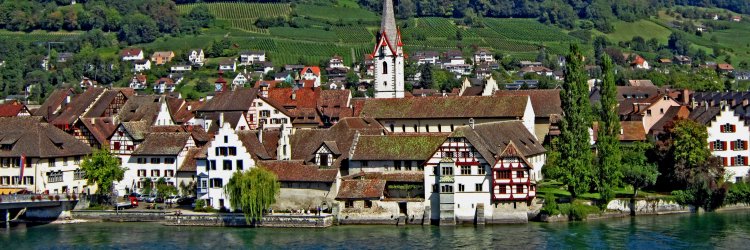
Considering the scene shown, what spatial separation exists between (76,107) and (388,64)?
25.1 m

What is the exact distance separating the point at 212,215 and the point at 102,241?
7072 mm

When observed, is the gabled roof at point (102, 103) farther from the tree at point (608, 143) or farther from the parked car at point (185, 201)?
the tree at point (608, 143)

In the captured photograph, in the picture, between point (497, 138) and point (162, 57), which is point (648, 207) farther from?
point (162, 57)

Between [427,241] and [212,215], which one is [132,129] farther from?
[427,241]

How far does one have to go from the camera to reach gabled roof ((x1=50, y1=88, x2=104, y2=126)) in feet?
297

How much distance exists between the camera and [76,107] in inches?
3688

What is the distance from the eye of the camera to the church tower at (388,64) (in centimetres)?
9569

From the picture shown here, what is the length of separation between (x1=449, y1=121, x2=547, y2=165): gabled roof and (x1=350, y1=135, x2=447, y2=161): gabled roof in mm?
2611

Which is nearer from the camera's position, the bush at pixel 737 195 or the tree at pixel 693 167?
the tree at pixel 693 167

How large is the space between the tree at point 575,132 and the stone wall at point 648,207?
79.1 inches

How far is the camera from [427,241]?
195 feet

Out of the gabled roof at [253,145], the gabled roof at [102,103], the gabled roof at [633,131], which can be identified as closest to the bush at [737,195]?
the gabled roof at [633,131]

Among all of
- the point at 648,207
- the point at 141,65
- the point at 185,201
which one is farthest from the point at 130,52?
the point at 648,207

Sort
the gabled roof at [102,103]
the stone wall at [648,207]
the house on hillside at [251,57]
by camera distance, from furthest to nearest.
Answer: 1. the house on hillside at [251,57]
2. the gabled roof at [102,103]
3. the stone wall at [648,207]
